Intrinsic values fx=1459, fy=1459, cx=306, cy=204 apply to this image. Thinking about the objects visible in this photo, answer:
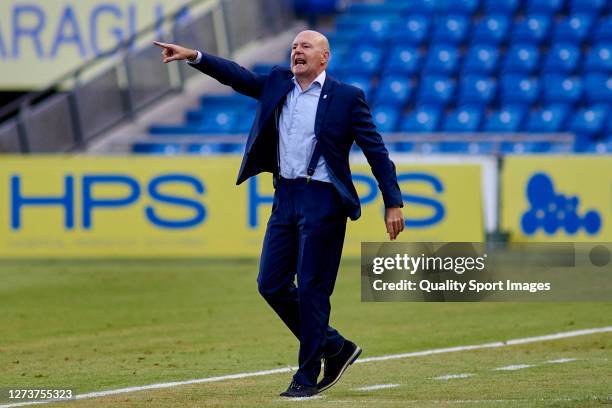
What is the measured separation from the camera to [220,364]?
1037 centimetres

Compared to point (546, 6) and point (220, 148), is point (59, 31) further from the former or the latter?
point (546, 6)

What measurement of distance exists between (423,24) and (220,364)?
1632 centimetres

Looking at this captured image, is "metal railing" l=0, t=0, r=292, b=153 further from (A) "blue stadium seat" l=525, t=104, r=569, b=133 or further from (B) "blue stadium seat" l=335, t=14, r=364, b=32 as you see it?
(A) "blue stadium seat" l=525, t=104, r=569, b=133

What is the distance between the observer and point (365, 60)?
25.5 metres

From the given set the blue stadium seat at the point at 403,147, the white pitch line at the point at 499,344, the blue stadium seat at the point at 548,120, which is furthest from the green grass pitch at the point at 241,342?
the blue stadium seat at the point at 548,120

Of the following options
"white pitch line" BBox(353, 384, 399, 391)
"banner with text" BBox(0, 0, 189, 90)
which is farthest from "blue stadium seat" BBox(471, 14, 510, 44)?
"white pitch line" BBox(353, 384, 399, 391)

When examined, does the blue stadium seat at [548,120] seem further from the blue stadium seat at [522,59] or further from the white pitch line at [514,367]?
the white pitch line at [514,367]

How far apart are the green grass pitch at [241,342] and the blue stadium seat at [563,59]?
7360 millimetres

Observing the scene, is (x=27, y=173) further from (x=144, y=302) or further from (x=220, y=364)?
(x=220, y=364)

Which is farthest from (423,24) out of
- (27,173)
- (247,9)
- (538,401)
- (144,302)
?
(538,401)

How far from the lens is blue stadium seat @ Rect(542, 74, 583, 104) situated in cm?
2348

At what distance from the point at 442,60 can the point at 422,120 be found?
6.05 feet

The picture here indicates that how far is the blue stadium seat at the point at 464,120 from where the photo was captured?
2311 cm

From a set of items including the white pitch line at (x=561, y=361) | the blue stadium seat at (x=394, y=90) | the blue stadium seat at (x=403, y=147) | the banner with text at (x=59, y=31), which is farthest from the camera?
the banner with text at (x=59, y=31)
